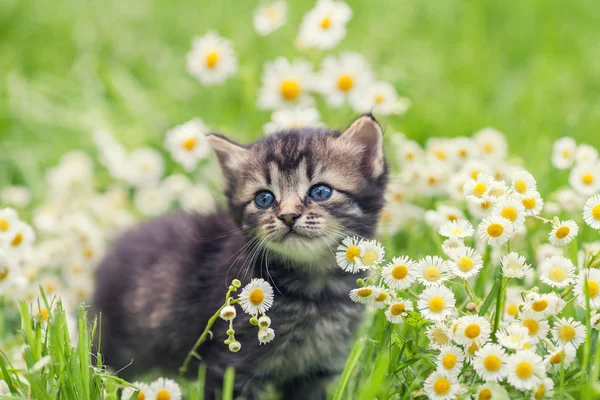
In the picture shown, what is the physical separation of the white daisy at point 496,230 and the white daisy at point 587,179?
0.85m

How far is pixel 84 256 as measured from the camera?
13.0 feet

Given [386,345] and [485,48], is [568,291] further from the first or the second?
[485,48]

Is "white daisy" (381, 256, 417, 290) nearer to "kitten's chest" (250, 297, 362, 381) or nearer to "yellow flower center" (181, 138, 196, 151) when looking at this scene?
"kitten's chest" (250, 297, 362, 381)

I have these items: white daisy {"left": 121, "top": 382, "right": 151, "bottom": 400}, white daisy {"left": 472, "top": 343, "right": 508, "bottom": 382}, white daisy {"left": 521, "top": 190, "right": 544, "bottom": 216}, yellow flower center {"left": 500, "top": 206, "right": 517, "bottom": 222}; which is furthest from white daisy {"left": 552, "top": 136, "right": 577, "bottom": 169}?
white daisy {"left": 121, "top": 382, "right": 151, "bottom": 400}

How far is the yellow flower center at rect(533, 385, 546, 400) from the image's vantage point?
88.1 inches

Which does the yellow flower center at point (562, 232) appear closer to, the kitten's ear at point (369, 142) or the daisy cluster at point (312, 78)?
the kitten's ear at point (369, 142)

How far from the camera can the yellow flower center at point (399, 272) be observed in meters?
2.39

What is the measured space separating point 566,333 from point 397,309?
55 centimetres

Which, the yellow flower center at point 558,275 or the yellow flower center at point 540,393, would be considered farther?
the yellow flower center at point 558,275

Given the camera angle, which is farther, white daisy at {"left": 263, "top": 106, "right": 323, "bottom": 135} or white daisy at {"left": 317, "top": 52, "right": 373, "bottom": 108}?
white daisy at {"left": 317, "top": 52, "right": 373, "bottom": 108}

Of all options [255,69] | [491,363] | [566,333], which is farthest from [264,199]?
[255,69]

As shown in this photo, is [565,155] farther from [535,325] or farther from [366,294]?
[366,294]

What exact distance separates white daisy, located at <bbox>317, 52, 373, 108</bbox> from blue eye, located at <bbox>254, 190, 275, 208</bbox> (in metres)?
1.34

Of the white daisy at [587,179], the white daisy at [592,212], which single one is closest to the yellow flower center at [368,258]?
the white daisy at [592,212]
